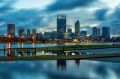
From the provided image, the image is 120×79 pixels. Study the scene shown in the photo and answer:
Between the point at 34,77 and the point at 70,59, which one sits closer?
the point at 34,77

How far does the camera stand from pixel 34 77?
3516 cm

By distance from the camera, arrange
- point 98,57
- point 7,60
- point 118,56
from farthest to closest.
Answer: point 118,56 → point 98,57 → point 7,60

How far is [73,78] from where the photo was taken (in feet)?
112

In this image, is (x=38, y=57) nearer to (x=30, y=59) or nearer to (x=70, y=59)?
(x=30, y=59)

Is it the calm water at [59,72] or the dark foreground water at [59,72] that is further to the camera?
the calm water at [59,72]

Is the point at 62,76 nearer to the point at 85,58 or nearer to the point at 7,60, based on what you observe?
the point at 7,60

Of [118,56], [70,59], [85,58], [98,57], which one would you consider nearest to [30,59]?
[70,59]

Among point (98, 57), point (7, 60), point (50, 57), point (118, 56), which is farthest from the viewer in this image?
point (118, 56)

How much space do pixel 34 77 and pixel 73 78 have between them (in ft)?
→ 15.6

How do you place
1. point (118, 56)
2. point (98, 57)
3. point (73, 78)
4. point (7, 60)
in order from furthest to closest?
point (118, 56) → point (98, 57) → point (7, 60) → point (73, 78)

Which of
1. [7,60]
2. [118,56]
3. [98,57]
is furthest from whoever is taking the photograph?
[118,56]

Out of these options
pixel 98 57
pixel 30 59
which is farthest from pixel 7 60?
pixel 98 57

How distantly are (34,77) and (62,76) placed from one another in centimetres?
342

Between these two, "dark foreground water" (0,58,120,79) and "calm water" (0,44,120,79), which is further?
"calm water" (0,44,120,79)
